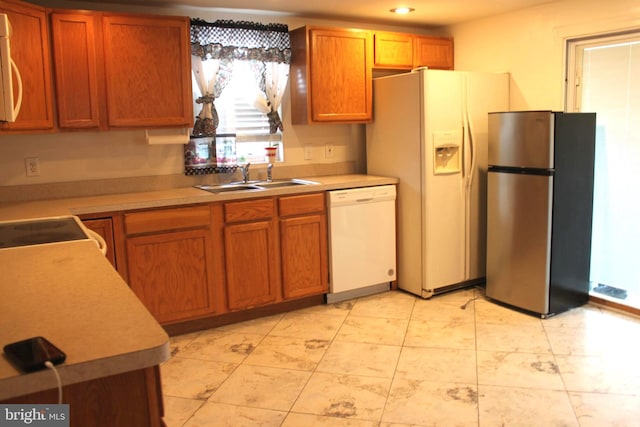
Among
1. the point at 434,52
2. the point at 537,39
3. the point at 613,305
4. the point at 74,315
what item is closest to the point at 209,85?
the point at 434,52

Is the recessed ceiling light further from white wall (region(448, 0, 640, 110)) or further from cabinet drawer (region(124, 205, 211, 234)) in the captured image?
cabinet drawer (region(124, 205, 211, 234))

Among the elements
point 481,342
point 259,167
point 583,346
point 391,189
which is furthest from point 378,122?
point 583,346

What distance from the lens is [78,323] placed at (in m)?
1.21

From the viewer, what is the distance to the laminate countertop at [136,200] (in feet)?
9.70

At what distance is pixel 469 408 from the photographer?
98.9 inches

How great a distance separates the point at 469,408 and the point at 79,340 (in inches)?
76.3

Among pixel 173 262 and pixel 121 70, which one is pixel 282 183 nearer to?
pixel 173 262

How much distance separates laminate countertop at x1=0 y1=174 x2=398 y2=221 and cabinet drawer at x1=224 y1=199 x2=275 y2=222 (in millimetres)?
44

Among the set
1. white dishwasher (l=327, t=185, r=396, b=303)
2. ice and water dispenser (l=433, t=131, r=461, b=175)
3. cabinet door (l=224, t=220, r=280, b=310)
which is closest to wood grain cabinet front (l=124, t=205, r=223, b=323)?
cabinet door (l=224, t=220, r=280, b=310)

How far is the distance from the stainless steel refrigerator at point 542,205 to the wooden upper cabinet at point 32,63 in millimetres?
2820

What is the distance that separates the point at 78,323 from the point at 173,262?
2.19 m

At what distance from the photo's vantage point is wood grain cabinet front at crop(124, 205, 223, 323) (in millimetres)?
3246

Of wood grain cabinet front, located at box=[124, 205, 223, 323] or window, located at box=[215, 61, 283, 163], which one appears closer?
wood grain cabinet front, located at box=[124, 205, 223, 323]

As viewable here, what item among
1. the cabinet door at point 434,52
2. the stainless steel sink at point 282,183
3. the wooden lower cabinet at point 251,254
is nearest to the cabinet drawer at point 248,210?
the wooden lower cabinet at point 251,254
